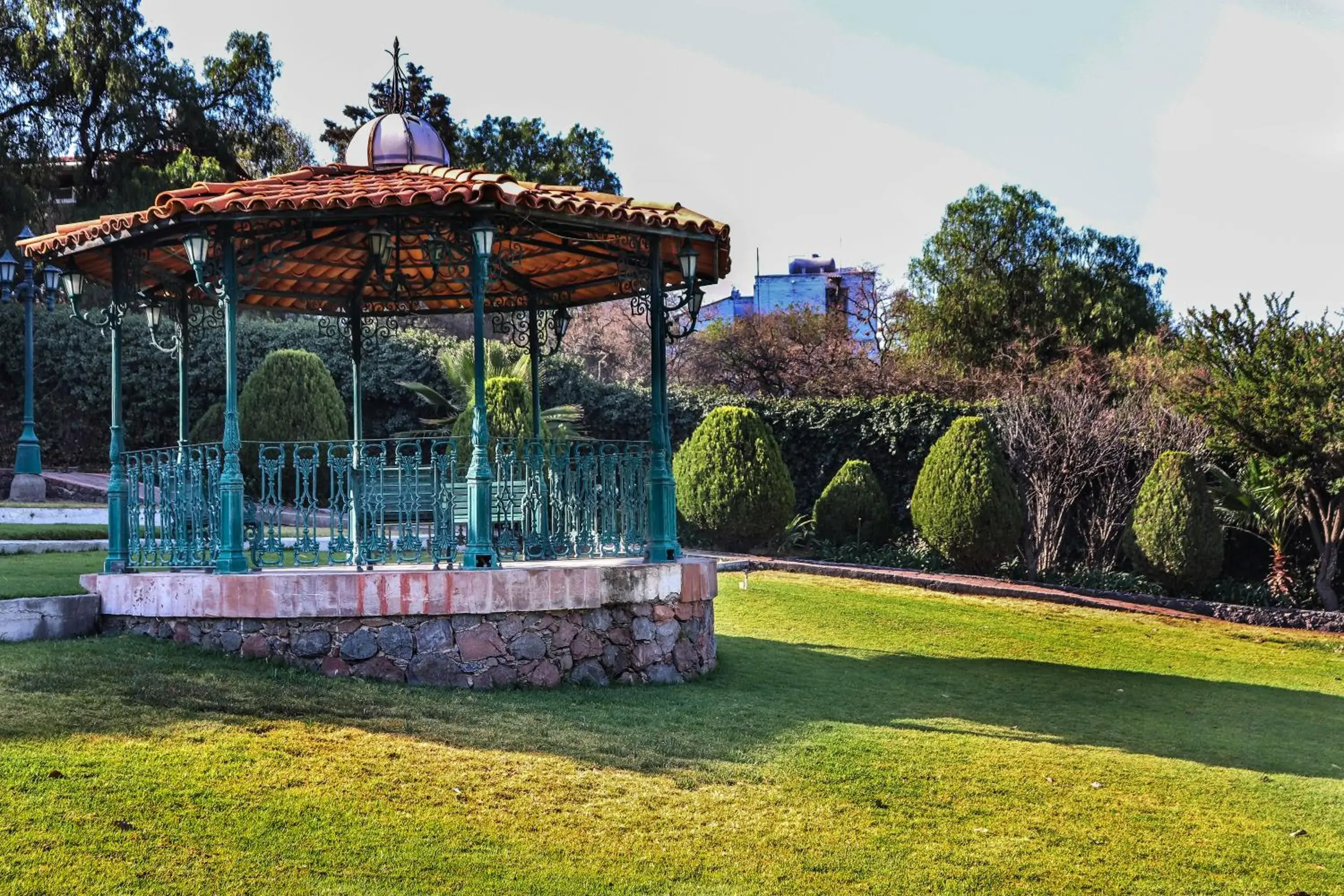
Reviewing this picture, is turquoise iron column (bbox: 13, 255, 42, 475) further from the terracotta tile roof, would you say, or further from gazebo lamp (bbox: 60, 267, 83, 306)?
gazebo lamp (bbox: 60, 267, 83, 306)

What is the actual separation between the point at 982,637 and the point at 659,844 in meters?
7.70

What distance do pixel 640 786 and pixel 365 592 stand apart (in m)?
2.61

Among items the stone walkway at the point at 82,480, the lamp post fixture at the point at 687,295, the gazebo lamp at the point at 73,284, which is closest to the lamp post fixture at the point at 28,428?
the stone walkway at the point at 82,480

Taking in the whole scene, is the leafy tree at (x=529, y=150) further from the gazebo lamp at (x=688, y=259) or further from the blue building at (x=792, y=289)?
the gazebo lamp at (x=688, y=259)

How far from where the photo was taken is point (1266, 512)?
16906 mm

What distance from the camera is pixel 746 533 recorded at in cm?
1748

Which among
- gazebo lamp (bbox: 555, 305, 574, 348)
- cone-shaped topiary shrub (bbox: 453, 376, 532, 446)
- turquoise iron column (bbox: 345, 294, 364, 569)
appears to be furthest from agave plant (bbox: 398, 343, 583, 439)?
turquoise iron column (bbox: 345, 294, 364, 569)

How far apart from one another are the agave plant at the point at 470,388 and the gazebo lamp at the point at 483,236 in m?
9.51

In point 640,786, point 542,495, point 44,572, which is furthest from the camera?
point 44,572

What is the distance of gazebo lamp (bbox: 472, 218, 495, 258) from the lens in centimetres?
860

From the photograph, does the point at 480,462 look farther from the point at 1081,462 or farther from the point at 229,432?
the point at 1081,462

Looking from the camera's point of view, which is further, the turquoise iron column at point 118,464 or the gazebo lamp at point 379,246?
the gazebo lamp at point 379,246

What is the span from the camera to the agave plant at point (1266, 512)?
1670cm

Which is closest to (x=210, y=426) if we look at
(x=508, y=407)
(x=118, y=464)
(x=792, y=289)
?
(x=508, y=407)
